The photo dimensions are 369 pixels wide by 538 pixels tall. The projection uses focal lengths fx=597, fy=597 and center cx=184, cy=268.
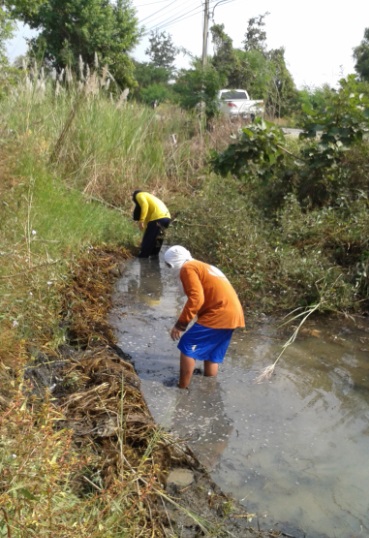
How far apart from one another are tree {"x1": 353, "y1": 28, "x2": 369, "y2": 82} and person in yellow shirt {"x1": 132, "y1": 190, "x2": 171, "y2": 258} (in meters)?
32.1

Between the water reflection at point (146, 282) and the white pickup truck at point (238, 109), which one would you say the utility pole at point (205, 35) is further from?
the water reflection at point (146, 282)

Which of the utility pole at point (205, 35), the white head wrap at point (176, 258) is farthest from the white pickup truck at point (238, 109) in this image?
the white head wrap at point (176, 258)

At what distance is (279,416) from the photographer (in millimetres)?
4723

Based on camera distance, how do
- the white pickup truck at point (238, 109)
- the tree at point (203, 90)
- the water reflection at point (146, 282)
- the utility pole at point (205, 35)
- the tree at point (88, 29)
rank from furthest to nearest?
the tree at point (88, 29), the utility pole at point (205, 35), the tree at point (203, 90), the white pickup truck at point (238, 109), the water reflection at point (146, 282)

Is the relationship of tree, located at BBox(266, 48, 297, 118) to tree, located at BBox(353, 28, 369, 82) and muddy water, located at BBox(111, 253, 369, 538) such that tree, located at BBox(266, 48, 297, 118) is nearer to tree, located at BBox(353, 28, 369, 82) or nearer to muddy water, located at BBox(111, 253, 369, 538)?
muddy water, located at BBox(111, 253, 369, 538)

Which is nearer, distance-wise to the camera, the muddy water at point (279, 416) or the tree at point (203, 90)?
the muddy water at point (279, 416)

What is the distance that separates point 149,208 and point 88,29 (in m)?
19.8

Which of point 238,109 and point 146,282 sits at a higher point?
point 238,109

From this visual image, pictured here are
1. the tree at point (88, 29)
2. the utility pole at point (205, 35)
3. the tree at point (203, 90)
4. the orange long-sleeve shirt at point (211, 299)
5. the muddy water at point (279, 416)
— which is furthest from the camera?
the tree at point (88, 29)

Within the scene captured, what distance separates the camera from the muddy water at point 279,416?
12.1 feet

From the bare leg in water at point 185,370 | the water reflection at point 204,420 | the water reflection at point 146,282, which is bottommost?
the water reflection at point 146,282

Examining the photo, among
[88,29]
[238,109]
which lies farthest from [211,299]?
[88,29]

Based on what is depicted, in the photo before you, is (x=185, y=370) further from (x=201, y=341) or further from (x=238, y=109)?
(x=238, y=109)

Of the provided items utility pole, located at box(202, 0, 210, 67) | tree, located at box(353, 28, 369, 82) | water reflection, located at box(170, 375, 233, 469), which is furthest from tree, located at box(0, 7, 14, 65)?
tree, located at box(353, 28, 369, 82)
